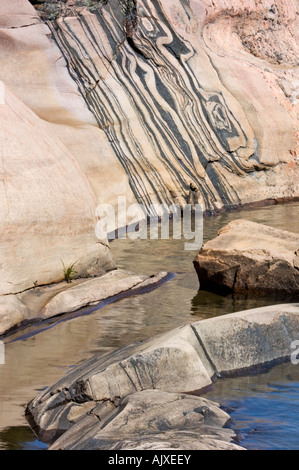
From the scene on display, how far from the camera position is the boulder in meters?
6.69

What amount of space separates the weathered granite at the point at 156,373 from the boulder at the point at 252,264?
1167 millimetres

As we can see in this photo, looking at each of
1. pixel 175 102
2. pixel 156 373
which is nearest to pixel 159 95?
pixel 175 102

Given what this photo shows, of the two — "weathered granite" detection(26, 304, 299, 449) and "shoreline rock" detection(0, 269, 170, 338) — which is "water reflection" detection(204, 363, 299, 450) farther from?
"shoreline rock" detection(0, 269, 170, 338)

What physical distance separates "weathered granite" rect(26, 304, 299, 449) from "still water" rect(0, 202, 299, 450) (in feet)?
0.43

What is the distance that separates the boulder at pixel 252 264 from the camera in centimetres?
669

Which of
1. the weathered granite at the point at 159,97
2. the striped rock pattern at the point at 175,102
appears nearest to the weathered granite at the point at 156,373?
the weathered granite at the point at 159,97

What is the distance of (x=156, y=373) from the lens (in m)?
4.55

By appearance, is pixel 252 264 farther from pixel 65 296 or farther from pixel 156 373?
pixel 156 373

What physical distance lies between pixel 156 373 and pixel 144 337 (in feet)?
4.20

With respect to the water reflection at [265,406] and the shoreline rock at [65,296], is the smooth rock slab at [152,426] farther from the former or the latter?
the shoreline rock at [65,296]

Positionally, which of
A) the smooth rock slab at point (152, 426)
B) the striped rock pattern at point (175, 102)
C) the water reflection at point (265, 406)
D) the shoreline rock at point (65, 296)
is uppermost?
the striped rock pattern at point (175, 102)

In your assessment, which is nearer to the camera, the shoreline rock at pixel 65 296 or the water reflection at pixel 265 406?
the water reflection at pixel 265 406
